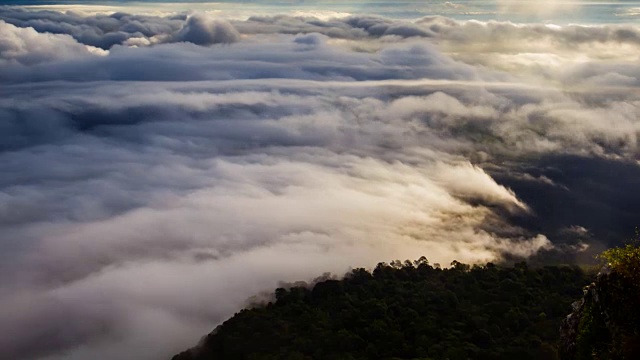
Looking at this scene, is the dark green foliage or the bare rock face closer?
the bare rock face

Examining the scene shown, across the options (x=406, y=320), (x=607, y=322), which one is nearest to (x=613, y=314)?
(x=607, y=322)

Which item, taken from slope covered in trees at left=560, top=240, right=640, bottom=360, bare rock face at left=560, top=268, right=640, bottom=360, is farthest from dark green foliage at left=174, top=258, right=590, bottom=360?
slope covered in trees at left=560, top=240, right=640, bottom=360

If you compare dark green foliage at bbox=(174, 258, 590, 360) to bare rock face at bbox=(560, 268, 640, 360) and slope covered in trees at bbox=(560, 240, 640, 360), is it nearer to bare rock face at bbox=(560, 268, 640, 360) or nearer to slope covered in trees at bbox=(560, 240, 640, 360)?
bare rock face at bbox=(560, 268, 640, 360)

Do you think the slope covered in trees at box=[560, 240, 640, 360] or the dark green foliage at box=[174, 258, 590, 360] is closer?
the slope covered in trees at box=[560, 240, 640, 360]

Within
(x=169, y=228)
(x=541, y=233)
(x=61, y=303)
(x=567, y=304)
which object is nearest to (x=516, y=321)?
(x=567, y=304)

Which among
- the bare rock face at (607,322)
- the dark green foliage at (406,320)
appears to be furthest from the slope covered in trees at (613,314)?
the dark green foliage at (406,320)
